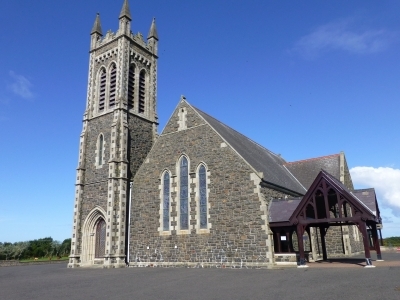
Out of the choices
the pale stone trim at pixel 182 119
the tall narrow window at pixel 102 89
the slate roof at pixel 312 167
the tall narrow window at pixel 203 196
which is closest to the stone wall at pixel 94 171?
the tall narrow window at pixel 102 89

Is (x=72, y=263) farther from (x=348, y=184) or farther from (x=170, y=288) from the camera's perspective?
(x=348, y=184)

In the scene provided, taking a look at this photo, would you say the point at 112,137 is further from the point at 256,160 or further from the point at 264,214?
the point at 264,214

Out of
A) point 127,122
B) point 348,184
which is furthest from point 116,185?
point 348,184

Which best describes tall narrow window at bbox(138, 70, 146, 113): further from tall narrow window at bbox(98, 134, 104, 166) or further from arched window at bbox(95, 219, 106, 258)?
arched window at bbox(95, 219, 106, 258)

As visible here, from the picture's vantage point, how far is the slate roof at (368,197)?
674 inches

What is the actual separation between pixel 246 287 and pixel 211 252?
28.0ft

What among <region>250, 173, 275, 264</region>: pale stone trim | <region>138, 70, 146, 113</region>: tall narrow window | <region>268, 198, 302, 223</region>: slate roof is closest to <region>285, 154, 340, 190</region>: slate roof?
<region>268, 198, 302, 223</region>: slate roof

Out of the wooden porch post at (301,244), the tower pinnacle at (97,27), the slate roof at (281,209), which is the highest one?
the tower pinnacle at (97,27)

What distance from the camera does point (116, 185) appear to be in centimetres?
2352

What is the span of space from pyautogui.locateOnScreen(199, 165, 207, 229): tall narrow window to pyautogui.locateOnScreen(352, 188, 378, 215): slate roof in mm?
8619

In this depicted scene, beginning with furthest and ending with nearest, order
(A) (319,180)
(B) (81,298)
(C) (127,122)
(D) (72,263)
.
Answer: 1. (C) (127,122)
2. (D) (72,263)
3. (A) (319,180)
4. (B) (81,298)

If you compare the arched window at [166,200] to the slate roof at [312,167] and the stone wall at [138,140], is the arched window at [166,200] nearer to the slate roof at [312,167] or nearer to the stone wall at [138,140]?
the stone wall at [138,140]

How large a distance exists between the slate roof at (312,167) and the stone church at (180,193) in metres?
0.09

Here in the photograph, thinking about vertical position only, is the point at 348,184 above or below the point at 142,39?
below
